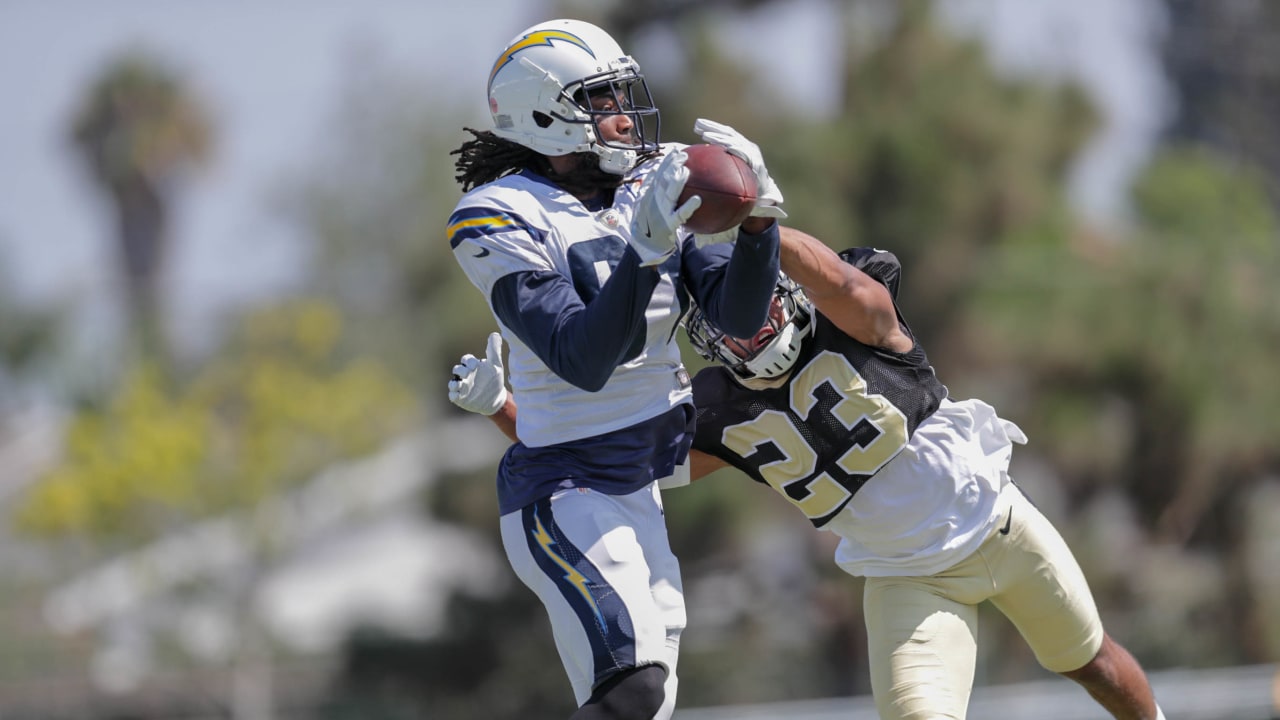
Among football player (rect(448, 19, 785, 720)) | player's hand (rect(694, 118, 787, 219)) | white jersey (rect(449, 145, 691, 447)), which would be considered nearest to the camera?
player's hand (rect(694, 118, 787, 219))

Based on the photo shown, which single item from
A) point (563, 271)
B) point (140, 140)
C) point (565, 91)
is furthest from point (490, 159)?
point (140, 140)

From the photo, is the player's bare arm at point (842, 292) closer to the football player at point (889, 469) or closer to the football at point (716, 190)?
the football player at point (889, 469)

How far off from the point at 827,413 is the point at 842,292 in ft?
1.44

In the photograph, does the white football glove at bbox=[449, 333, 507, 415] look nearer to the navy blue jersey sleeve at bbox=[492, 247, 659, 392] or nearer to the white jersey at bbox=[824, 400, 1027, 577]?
the navy blue jersey sleeve at bbox=[492, 247, 659, 392]

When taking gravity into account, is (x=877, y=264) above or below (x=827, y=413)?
above

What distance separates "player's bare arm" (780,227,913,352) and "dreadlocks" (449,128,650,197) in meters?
0.50

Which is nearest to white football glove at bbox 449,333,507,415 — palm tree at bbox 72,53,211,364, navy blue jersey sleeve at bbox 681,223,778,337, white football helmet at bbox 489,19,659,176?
white football helmet at bbox 489,19,659,176

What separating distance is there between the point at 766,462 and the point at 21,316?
81.6 feet

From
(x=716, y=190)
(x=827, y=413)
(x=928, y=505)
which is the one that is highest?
(x=716, y=190)

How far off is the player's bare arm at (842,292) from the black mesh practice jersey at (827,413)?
79mm

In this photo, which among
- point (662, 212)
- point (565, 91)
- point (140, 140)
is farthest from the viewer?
point (140, 140)

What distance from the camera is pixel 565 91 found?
13.3ft

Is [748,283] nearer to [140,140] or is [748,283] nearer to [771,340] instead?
[771,340]

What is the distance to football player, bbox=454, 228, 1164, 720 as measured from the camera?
14.6 ft
